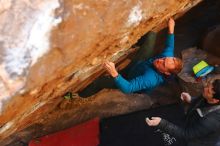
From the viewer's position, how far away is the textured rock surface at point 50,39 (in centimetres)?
279

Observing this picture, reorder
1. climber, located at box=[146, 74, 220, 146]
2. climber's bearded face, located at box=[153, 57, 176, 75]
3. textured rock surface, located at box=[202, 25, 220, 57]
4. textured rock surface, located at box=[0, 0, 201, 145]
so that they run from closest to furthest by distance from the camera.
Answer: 1. textured rock surface, located at box=[0, 0, 201, 145]
2. climber, located at box=[146, 74, 220, 146]
3. climber's bearded face, located at box=[153, 57, 176, 75]
4. textured rock surface, located at box=[202, 25, 220, 57]

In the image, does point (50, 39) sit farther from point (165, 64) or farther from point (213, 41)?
point (213, 41)

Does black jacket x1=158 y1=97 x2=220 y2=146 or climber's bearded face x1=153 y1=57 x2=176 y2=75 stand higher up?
climber's bearded face x1=153 y1=57 x2=176 y2=75

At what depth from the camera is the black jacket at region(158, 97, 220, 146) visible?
320 centimetres

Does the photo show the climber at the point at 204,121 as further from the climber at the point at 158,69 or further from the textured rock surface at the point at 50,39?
the textured rock surface at the point at 50,39

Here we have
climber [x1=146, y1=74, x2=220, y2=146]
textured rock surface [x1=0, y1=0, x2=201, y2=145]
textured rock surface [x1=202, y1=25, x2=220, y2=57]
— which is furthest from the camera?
textured rock surface [x1=202, y1=25, x2=220, y2=57]

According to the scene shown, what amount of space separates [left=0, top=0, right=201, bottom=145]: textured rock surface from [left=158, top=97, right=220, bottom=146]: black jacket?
2.48 ft

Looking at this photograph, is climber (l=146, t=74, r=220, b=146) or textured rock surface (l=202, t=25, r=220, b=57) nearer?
climber (l=146, t=74, r=220, b=146)

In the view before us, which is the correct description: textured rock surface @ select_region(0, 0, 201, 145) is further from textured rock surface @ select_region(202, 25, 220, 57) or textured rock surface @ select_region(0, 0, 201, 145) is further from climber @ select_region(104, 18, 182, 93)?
textured rock surface @ select_region(202, 25, 220, 57)

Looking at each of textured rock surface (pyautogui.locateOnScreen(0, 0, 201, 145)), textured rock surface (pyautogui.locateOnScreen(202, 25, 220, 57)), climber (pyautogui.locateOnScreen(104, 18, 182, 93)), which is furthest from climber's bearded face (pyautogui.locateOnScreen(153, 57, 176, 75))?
textured rock surface (pyautogui.locateOnScreen(202, 25, 220, 57))

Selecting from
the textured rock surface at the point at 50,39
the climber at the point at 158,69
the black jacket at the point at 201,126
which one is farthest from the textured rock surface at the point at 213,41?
the textured rock surface at the point at 50,39

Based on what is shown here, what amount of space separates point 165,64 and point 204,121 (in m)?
0.89

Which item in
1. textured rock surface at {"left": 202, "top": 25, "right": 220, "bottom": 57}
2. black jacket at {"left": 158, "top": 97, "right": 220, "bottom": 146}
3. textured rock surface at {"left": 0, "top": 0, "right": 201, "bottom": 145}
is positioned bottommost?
black jacket at {"left": 158, "top": 97, "right": 220, "bottom": 146}

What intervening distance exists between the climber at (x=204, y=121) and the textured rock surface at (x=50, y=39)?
70 centimetres
